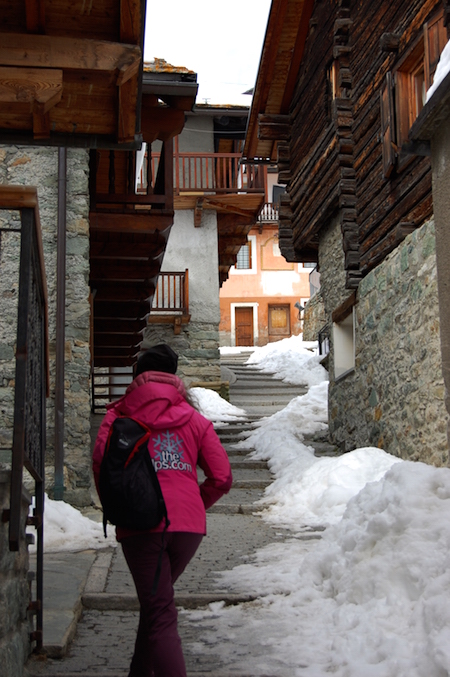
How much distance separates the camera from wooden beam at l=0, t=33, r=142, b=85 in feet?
12.5

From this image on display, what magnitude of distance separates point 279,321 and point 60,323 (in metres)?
27.5

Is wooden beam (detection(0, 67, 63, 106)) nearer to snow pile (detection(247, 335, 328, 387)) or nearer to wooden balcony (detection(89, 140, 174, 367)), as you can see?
wooden balcony (detection(89, 140, 174, 367))

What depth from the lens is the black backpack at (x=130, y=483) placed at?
2766mm

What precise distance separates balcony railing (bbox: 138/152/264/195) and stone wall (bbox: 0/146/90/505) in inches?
392

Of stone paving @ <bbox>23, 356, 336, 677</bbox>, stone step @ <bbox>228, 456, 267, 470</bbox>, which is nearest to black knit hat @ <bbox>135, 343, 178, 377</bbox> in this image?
stone paving @ <bbox>23, 356, 336, 677</bbox>

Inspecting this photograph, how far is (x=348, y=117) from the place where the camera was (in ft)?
35.1

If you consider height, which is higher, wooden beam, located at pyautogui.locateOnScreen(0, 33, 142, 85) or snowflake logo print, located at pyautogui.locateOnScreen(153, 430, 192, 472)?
wooden beam, located at pyautogui.locateOnScreen(0, 33, 142, 85)

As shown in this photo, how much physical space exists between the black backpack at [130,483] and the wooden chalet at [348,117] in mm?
5738

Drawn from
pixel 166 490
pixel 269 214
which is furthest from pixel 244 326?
pixel 166 490

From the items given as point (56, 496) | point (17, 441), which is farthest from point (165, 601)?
point (56, 496)

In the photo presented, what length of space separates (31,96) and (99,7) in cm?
59

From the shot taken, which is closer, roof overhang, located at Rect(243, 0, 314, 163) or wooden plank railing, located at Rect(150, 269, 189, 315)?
roof overhang, located at Rect(243, 0, 314, 163)

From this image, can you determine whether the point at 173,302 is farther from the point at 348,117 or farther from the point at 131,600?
the point at 131,600

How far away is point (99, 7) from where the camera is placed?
3738 millimetres
